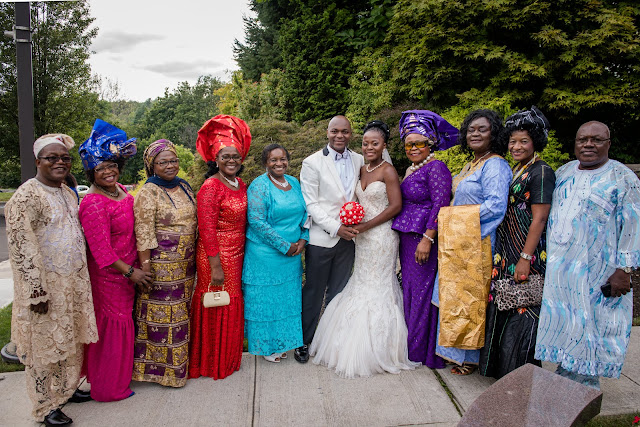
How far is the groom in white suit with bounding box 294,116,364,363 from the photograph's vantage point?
4.24 meters

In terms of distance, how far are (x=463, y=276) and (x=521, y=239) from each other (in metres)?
0.56

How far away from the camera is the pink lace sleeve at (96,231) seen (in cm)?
339

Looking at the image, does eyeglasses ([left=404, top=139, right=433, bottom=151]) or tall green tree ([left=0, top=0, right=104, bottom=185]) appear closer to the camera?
eyeglasses ([left=404, top=139, right=433, bottom=151])

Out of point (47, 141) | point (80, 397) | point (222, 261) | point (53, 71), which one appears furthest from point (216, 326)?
point (53, 71)

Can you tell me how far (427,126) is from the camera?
158 inches

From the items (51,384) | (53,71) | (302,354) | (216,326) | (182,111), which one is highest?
(182,111)

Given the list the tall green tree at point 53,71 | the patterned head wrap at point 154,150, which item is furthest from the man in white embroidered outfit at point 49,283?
the tall green tree at point 53,71

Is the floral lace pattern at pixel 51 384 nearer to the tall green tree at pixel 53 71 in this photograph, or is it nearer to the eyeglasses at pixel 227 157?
the eyeglasses at pixel 227 157

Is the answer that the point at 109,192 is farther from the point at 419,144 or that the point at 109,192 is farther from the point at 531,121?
the point at 531,121

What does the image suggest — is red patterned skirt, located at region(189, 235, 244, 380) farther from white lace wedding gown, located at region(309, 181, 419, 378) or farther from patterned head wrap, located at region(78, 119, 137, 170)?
patterned head wrap, located at region(78, 119, 137, 170)

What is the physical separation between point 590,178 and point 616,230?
427 mm

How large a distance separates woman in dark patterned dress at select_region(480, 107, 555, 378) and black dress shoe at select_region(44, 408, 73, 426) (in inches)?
133

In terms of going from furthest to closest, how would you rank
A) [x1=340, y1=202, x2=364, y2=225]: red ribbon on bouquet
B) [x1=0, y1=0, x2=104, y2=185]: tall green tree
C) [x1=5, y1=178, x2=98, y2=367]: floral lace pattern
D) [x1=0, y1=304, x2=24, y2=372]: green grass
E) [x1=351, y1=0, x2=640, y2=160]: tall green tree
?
1. [x1=0, y1=0, x2=104, y2=185]: tall green tree
2. [x1=351, y1=0, x2=640, y2=160]: tall green tree
3. [x1=0, y1=304, x2=24, y2=372]: green grass
4. [x1=340, y1=202, x2=364, y2=225]: red ribbon on bouquet
5. [x1=5, y1=178, x2=98, y2=367]: floral lace pattern

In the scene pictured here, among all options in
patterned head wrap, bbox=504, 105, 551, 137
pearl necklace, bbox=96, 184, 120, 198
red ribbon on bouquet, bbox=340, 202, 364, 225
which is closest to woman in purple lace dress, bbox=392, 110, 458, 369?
red ribbon on bouquet, bbox=340, 202, 364, 225
